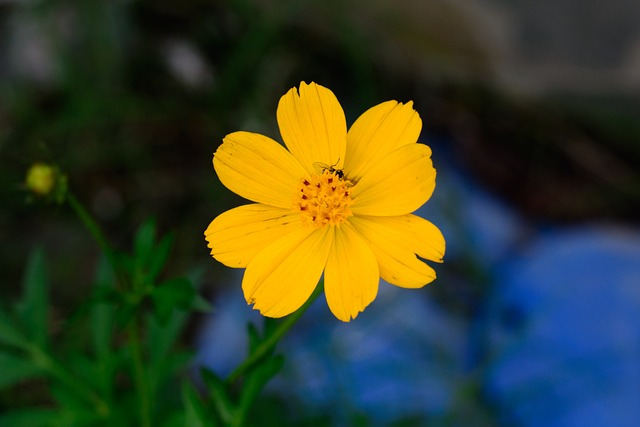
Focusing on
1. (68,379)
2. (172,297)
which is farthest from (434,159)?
(172,297)

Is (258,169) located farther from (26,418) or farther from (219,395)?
(26,418)

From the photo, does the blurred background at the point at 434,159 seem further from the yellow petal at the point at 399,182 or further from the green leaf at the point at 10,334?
the yellow petal at the point at 399,182

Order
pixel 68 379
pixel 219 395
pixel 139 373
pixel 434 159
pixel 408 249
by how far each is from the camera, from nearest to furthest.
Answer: pixel 408 249
pixel 219 395
pixel 139 373
pixel 68 379
pixel 434 159

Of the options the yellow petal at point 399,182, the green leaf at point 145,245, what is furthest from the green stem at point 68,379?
the yellow petal at point 399,182

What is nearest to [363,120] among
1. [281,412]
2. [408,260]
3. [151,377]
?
[408,260]

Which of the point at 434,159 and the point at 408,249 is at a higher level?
the point at 434,159

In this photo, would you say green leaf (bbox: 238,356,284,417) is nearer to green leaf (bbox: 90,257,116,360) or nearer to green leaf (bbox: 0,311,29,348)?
green leaf (bbox: 90,257,116,360)

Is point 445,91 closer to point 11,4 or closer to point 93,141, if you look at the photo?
point 93,141
